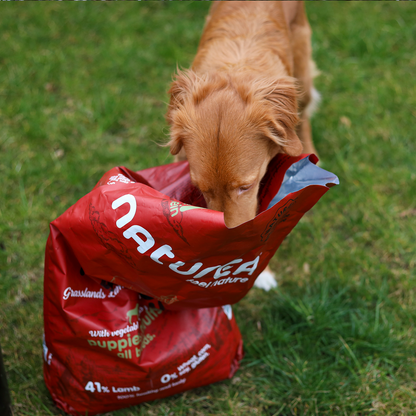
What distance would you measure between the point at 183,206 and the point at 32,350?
138 cm

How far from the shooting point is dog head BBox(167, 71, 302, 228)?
2.00 meters

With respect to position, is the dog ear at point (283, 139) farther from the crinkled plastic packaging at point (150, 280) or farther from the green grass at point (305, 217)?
the green grass at point (305, 217)

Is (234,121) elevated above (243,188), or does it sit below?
above

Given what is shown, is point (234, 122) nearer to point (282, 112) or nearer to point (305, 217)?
point (282, 112)

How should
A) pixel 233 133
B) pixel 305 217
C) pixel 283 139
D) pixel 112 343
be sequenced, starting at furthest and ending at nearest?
pixel 305 217 < pixel 283 139 < pixel 233 133 < pixel 112 343

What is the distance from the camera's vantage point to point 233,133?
1994mm

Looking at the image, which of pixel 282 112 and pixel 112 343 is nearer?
pixel 112 343

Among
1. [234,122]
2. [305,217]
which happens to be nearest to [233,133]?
[234,122]

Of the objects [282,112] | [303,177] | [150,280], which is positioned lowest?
[150,280]

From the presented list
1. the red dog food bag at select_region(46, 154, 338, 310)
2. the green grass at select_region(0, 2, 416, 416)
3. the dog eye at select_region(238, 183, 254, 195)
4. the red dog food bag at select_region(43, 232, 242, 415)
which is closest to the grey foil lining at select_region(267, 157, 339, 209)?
the red dog food bag at select_region(46, 154, 338, 310)

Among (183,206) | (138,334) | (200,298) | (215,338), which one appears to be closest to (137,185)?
(183,206)

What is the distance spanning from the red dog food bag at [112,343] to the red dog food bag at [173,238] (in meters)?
0.11

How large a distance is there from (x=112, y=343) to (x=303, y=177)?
1118 mm

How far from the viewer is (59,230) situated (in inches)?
69.6
